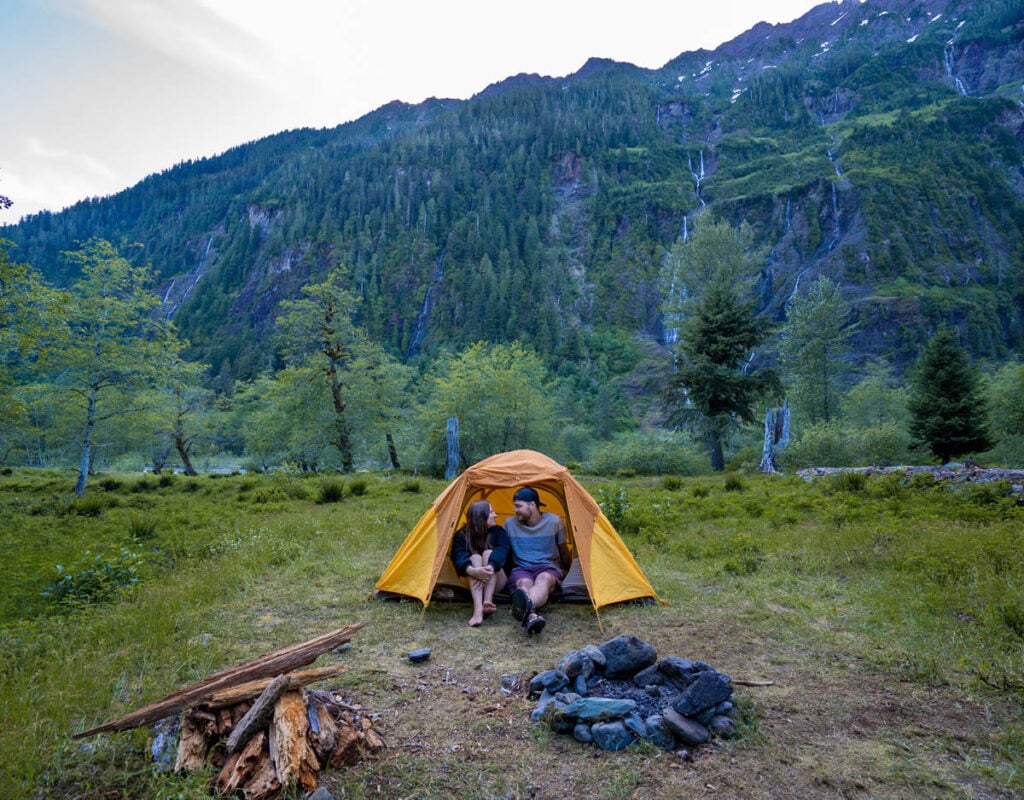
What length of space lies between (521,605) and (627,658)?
5.32 ft

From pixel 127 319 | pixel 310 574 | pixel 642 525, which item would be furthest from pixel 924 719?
pixel 127 319

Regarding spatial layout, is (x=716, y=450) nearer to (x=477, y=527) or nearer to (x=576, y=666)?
(x=477, y=527)

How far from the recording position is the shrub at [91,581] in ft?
21.0

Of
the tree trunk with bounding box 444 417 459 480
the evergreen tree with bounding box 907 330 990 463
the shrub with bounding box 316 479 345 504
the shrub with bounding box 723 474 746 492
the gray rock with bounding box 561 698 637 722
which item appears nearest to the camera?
the gray rock with bounding box 561 698 637 722

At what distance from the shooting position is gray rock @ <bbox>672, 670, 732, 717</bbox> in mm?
3641

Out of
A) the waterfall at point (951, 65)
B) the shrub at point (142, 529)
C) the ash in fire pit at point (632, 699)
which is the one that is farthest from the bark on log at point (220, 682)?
the waterfall at point (951, 65)

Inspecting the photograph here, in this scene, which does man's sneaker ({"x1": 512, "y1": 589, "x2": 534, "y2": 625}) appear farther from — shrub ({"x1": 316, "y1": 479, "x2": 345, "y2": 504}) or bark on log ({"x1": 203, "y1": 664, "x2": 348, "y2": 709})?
shrub ({"x1": 316, "y1": 479, "x2": 345, "y2": 504})

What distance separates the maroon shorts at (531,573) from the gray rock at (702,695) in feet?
9.31

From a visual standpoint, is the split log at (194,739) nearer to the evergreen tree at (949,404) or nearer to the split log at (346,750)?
the split log at (346,750)

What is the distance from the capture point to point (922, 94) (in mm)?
121000

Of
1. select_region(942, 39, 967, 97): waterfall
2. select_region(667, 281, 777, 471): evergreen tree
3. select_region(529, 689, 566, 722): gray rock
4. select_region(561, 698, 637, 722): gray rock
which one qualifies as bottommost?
select_region(529, 689, 566, 722): gray rock

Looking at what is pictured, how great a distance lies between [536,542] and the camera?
6.77 meters

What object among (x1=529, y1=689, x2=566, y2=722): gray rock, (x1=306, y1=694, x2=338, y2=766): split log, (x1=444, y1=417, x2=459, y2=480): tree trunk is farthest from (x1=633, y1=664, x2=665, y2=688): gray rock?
(x1=444, y1=417, x2=459, y2=480): tree trunk

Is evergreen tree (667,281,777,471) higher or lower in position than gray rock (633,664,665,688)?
higher
